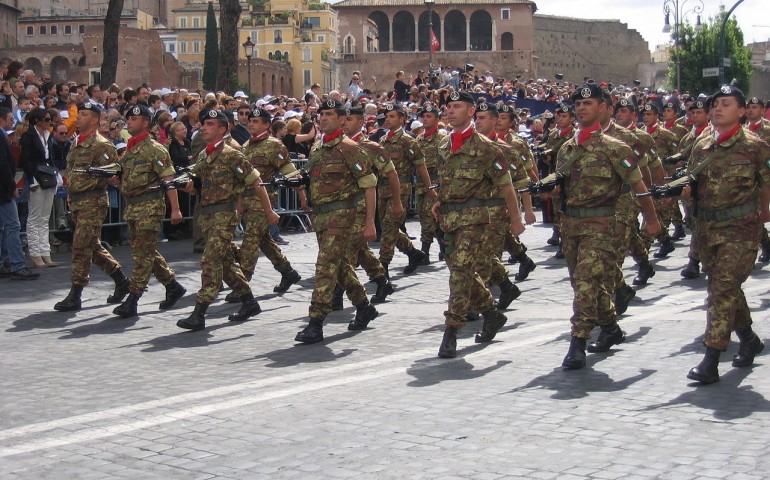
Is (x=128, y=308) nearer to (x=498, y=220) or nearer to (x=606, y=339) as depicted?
(x=498, y=220)

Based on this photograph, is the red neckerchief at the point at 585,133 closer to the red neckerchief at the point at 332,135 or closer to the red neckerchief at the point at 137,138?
the red neckerchief at the point at 332,135

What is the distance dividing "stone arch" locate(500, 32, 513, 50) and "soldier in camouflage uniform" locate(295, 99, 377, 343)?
11825cm

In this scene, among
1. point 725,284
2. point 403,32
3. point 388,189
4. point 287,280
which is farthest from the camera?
point 403,32

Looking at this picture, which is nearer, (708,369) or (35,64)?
(708,369)

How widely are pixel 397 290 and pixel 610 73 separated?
12591 cm

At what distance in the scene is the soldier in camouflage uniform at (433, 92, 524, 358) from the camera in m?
9.80

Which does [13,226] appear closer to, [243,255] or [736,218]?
[243,255]

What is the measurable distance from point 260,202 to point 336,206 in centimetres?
237

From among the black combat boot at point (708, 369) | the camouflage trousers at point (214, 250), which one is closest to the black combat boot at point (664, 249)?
the camouflage trousers at point (214, 250)

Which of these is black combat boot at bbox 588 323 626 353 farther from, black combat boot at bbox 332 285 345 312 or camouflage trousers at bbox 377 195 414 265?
camouflage trousers at bbox 377 195 414 265

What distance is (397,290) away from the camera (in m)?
14.2

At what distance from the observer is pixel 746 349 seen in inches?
357

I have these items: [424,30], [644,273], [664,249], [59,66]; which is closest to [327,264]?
[644,273]

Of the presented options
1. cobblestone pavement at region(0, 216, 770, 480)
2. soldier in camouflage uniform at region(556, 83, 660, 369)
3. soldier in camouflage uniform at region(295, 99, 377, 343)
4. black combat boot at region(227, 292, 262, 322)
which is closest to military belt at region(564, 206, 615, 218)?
soldier in camouflage uniform at region(556, 83, 660, 369)
